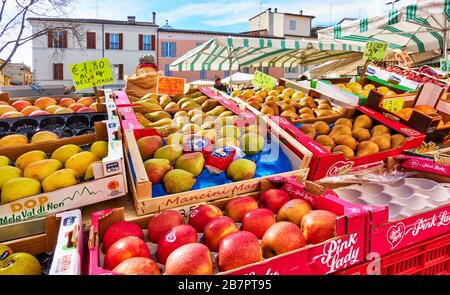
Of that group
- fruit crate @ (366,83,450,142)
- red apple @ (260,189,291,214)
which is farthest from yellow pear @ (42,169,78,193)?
fruit crate @ (366,83,450,142)

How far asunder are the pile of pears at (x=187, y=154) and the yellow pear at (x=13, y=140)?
739 mm

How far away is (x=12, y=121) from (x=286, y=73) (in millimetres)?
33988

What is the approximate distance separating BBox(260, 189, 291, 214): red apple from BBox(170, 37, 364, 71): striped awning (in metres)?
4.32

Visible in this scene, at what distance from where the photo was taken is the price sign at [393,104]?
10.5 feet

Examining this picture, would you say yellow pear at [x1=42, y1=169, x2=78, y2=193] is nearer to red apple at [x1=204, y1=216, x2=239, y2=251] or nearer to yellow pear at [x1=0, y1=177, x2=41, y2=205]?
yellow pear at [x1=0, y1=177, x2=41, y2=205]

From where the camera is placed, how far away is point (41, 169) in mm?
1847

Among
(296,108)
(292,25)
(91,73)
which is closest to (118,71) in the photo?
(292,25)

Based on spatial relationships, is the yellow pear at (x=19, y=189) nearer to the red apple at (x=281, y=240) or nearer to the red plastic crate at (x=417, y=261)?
the red apple at (x=281, y=240)

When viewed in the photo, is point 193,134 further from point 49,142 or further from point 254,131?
point 49,142

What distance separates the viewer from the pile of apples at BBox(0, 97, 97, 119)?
9.05 ft

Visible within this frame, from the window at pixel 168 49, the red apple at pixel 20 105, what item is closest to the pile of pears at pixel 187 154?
the red apple at pixel 20 105

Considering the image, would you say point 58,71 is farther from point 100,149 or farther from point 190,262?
point 190,262

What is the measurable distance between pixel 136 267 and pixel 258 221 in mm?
609

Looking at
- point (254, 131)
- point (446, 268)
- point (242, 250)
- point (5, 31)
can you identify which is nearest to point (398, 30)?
point (254, 131)
